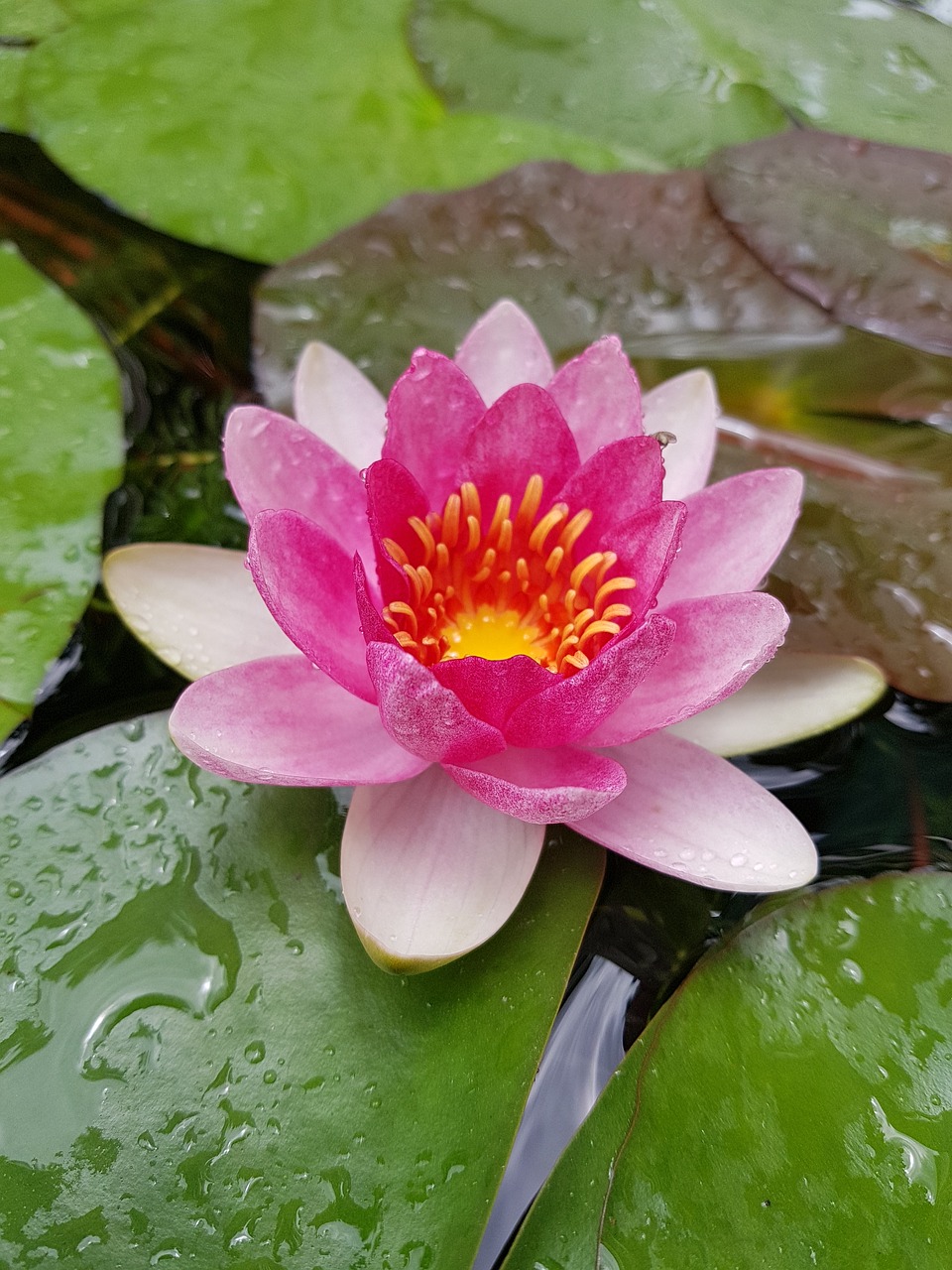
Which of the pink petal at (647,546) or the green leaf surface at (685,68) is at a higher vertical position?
the green leaf surface at (685,68)

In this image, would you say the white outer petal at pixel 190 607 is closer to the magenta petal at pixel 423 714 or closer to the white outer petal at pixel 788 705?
the magenta petal at pixel 423 714

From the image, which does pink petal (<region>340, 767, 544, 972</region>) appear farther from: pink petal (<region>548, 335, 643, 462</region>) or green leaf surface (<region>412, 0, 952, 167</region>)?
green leaf surface (<region>412, 0, 952, 167</region>)

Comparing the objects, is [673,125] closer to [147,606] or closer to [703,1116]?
[147,606]

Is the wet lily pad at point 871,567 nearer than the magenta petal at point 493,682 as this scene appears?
No

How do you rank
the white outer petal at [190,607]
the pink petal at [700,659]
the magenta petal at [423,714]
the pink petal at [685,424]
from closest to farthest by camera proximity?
the magenta petal at [423,714]
the pink petal at [700,659]
the white outer petal at [190,607]
the pink petal at [685,424]

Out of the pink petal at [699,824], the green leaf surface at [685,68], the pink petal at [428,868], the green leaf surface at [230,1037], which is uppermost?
the green leaf surface at [685,68]

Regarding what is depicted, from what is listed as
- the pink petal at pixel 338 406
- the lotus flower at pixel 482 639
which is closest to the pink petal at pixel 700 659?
the lotus flower at pixel 482 639

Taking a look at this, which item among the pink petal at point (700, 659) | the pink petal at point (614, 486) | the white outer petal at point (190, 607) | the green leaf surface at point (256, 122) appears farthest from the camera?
the green leaf surface at point (256, 122)

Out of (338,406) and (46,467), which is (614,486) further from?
(46,467)
